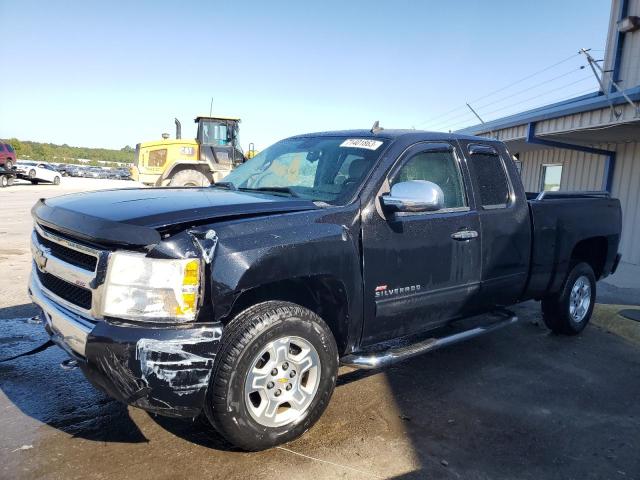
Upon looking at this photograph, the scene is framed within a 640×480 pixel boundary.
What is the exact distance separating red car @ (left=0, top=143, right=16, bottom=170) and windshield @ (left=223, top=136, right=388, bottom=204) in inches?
1093

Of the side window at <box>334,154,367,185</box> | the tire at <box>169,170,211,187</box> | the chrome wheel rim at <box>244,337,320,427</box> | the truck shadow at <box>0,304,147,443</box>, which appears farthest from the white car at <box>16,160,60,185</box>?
the chrome wheel rim at <box>244,337,320,427</box>

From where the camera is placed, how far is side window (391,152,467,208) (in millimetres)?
4047

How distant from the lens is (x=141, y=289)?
2.66 m

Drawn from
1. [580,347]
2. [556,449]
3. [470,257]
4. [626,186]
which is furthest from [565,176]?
[556,449]

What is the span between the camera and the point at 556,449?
10.8ft

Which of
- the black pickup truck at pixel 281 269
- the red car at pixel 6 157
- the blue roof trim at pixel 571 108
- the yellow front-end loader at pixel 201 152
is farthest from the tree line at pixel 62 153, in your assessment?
the black pickup truck at pixel 281 269

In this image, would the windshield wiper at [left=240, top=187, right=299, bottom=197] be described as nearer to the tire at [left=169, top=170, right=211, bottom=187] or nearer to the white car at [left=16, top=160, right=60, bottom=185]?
the tire at [left=169, top=170, right=211, bottom=187]

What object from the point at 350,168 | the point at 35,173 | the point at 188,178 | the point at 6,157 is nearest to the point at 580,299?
the point at 350,168

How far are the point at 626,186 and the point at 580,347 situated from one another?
722cm

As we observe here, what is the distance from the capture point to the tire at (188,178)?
A: 1533cm

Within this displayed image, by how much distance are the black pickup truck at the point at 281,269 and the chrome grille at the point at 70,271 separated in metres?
0.01

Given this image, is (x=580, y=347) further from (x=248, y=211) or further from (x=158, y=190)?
(x=158, y=190)

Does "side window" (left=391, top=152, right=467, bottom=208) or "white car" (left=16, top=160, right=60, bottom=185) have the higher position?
"side window" (left=391, top=152, right=467, bottom=208)

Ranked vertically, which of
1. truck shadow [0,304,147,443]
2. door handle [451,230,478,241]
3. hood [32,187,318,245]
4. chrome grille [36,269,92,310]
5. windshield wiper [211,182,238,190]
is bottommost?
truck shadow [0,304,147,443]
